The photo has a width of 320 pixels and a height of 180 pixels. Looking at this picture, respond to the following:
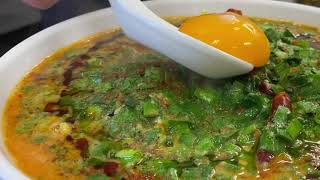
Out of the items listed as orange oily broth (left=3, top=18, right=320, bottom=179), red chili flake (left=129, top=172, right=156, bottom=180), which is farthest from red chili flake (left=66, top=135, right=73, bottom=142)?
red chili flake (left=129, top=172, right=156, bottom=180)

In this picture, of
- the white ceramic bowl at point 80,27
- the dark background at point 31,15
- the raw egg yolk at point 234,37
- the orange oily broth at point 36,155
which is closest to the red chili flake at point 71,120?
the orange oily broth at point 36,155

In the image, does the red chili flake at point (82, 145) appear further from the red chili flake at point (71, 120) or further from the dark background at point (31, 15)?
the dark background at point (31, 15)

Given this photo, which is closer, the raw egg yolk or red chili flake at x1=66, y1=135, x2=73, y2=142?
red chili flake at x1=66, y1=135, x2=73, y2=142

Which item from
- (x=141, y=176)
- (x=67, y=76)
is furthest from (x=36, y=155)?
(x=67, y=76)

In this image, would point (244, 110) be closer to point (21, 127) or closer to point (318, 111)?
point (318, 111)

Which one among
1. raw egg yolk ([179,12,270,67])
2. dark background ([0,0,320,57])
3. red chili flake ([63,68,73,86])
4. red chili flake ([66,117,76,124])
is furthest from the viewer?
dark background ([0,0,320,57])

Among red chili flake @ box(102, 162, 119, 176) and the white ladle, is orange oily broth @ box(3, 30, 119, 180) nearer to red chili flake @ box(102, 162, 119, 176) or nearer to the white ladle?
red chili flake @ box(102, 162, 119, 176)

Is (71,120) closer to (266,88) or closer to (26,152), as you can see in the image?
(26,152)
